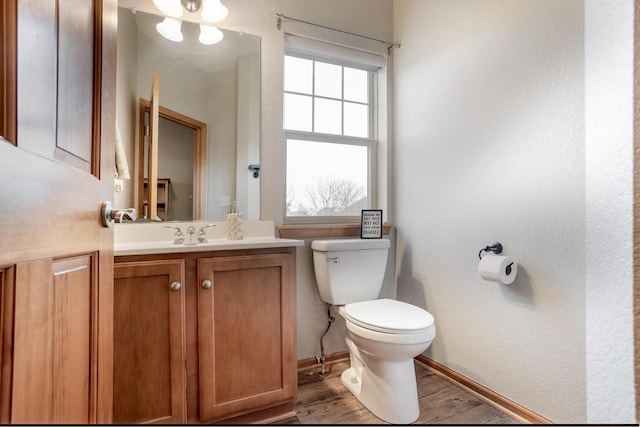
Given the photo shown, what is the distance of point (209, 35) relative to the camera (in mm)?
1784

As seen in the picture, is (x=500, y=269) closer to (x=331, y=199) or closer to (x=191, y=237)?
(x=331, y=199)

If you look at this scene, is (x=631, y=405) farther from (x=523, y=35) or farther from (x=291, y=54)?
(x=291, y=54)

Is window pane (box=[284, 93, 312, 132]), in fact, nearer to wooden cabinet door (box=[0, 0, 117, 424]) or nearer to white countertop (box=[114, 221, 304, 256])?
white countertop (box=[114, 221, 304, 256])

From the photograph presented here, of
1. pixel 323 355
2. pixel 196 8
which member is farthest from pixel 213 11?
pixel 323 355

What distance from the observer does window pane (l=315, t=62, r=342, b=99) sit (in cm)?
219

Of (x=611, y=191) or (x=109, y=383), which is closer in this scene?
(x=109, y=383)

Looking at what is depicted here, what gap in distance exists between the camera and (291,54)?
6.84ft

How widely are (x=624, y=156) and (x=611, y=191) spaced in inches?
4.9

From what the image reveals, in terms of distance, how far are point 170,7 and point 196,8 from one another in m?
0.13

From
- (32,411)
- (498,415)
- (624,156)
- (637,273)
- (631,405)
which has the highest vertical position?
(624,156)

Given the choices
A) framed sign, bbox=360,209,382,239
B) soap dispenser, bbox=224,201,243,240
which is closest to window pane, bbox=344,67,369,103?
framed sign, bbox=360,209,382,239

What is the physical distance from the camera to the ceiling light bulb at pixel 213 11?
1724mm

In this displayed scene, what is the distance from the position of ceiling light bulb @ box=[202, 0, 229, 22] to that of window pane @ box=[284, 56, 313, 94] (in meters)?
0.46

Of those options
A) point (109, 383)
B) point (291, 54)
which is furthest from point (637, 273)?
point (291, 54)
